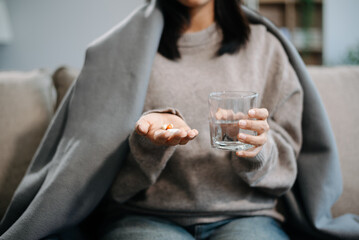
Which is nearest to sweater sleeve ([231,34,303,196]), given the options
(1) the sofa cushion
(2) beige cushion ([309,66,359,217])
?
(2) beige cushion ([309,66,359,217])

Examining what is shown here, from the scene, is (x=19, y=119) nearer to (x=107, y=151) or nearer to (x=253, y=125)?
(x=107, y=151)

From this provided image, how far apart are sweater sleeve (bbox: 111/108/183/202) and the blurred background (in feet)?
8.80

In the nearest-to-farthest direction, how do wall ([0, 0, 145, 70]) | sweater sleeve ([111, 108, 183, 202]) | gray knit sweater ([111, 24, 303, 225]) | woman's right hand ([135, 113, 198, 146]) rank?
1. woman's right hand ([135, 113, 198, 146])
2. sweater sleeve ([111, 108, 183, 202])
3. gray knit sweater ([111, 24, 303, 225])
4. wall ([0, 0, 145, 70])

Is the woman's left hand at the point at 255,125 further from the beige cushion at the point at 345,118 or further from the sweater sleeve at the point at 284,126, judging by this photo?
the beige cushion at the point at 345,118

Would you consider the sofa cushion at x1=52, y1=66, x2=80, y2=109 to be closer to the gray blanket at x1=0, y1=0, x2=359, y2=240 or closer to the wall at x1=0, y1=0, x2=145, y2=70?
the gray blanket at x1=0, y1=0, x2=359, y2=240

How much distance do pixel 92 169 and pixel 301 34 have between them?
10.0 ft

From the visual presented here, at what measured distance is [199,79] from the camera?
0.92 m

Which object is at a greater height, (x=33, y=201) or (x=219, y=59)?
(x=219, y=59)

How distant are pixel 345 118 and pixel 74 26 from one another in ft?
9.60

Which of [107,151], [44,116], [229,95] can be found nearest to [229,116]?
[229,95]

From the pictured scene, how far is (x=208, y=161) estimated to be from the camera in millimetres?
859

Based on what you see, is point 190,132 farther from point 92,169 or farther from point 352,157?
point 352,157

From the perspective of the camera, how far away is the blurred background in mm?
3191

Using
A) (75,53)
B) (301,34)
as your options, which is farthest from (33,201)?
(301,34)
